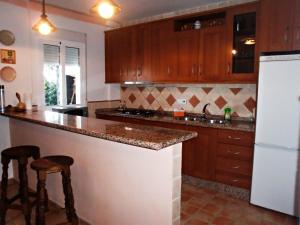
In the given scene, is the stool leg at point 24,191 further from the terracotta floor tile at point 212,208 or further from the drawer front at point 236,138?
the drawer front at point 236,138

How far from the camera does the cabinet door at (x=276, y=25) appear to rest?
246 cm

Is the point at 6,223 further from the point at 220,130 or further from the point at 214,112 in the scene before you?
the point at 214,112

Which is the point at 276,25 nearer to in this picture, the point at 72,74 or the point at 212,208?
the point at 212,208

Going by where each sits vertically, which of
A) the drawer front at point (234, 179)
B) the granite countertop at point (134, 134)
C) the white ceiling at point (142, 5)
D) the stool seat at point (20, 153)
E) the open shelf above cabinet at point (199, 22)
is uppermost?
the white ceiling at point (142, 5)

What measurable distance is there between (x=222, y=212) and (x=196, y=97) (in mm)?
1740

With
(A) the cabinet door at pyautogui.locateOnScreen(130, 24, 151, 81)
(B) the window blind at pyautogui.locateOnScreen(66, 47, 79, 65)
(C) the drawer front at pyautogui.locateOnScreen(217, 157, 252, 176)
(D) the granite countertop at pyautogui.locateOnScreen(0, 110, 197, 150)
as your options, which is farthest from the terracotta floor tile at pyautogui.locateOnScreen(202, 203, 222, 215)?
(B) the window blind at pyautogui.locateOnScreen(66, 47, 79, 65)

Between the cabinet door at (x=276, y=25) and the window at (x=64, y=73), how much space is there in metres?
2.80

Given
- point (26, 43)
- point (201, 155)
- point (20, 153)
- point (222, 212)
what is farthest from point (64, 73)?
point (222, 212)

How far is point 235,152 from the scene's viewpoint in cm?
286

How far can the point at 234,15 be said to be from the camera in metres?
2.98

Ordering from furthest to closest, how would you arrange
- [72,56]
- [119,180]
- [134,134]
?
[72,56] → [119,180] → [134,134]

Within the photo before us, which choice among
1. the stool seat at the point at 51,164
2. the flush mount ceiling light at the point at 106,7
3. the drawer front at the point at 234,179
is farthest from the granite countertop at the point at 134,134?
the drawer front at the point at 234,179

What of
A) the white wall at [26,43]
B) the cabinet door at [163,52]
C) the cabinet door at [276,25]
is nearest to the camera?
the cabinet door at [276,25]

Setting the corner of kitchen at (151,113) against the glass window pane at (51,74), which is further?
the glass window pane at (51,74)
